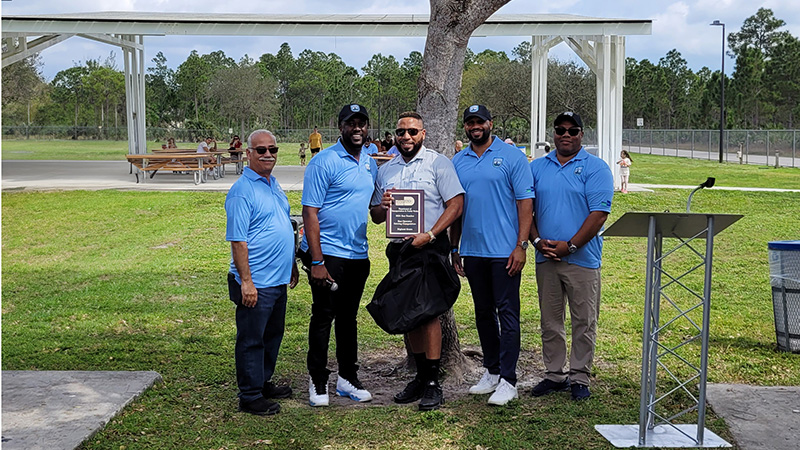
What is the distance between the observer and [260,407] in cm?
516

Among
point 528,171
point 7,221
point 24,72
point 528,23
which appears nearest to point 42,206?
point 7,221

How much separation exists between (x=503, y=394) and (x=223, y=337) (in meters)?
2.98

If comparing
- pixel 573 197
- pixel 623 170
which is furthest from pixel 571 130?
pixel 623 170

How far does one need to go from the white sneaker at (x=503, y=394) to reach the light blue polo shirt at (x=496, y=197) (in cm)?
85

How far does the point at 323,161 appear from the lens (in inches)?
203

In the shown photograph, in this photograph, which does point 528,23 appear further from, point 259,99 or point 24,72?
point 259,99

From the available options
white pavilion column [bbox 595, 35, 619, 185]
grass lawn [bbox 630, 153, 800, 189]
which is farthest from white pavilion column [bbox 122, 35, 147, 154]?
grass lawn [bbox 630, 153, 800, 189]

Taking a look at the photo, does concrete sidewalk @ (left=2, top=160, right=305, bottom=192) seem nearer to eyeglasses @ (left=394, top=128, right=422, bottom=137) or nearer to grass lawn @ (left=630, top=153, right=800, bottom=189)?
grass lawn @ (left=630, top=153, right=800, bottom=189)

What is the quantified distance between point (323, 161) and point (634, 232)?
1931 mm

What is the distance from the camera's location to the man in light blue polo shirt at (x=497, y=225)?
5.27 m

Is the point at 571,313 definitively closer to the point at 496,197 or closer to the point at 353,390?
the point at 496,197

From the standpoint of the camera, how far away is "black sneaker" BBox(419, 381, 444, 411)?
206 inches

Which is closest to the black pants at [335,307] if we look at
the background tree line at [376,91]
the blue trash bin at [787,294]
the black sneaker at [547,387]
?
the black sneaker at [547,387]

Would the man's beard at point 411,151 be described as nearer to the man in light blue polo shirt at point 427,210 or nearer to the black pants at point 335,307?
the man in light blue polo shirt at point 427,210
